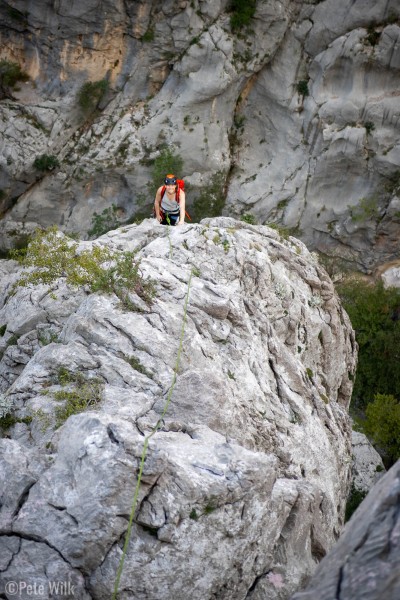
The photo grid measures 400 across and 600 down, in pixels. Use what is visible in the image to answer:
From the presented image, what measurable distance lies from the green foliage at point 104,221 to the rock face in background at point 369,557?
30.5 m

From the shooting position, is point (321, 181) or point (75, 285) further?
point (321, 181)

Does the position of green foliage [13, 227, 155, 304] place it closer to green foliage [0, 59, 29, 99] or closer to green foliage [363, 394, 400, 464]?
green foliage [363, 394, 400, 464]

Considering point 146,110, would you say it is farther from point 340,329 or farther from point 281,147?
point 340,329

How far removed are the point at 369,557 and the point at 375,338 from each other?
2957 cm

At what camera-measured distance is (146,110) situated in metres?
36.2

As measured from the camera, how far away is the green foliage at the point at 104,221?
115 feet

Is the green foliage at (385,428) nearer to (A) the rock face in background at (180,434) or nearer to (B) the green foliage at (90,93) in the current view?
(A) the rock face in background at (180,434)

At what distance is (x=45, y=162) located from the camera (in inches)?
1394

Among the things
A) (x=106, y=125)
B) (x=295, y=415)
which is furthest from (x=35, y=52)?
(x=295, y=415)

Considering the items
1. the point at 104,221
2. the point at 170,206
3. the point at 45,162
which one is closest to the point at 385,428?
the point at 170,206

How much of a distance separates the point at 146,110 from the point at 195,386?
30.3 metres

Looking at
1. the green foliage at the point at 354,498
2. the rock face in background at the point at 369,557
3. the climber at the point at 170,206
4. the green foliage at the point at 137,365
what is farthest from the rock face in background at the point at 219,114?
the rock face in background at the point at 369,557

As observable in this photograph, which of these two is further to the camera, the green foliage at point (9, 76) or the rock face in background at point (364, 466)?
the green foliage at point (9, 76)

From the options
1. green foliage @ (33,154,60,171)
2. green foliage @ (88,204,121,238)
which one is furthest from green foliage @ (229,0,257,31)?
green foliage @ (33,154,60,171)
